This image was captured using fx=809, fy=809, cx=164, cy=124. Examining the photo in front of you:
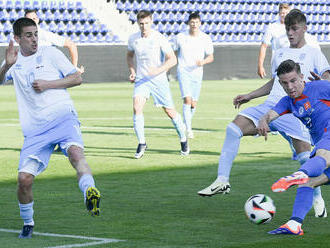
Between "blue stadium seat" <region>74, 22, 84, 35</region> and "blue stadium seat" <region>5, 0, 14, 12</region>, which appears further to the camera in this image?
"blue stadium seat" <region>74, 22, 84, 35</region>

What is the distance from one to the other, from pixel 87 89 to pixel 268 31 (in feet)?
51.1

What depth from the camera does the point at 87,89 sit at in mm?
29078

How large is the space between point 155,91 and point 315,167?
252 inches

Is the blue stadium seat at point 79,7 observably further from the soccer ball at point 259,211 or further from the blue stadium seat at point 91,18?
the soccer ball at point 259,211

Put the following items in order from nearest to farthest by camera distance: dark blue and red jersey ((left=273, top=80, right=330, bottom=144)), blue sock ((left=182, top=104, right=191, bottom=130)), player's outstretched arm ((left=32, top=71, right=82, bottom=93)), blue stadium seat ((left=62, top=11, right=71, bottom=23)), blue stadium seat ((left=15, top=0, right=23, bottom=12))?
player's outstretched arm ((left=32, top=71, right=82, bottom=93)) < dark blue and red jersey ((left=273, top=80, right=330, bottom=144)) < blue sock ((left=182, top=104, right=191, bottom=130)) < blue stadium seat ((left=15, top=0, right=23, bottom=12)) < blue stadium seat ((left=62, top=11, right=71, bottom=23))

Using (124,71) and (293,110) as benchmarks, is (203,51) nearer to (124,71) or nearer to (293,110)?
(293,110)

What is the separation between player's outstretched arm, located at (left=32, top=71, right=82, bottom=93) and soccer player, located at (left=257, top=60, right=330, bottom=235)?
1647mm

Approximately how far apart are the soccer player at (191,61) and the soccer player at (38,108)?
8089 millimetres

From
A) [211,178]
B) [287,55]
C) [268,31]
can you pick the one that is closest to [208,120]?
[268,31]

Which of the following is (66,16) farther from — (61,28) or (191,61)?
(191,61)

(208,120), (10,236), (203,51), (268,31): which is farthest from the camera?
(208,120)

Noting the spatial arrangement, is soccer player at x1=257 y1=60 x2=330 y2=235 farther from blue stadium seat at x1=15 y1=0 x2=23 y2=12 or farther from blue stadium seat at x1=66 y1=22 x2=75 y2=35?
blue stadium seat at x1=66 y1=22 x2=75 y2=35

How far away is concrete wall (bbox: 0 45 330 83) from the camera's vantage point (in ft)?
106

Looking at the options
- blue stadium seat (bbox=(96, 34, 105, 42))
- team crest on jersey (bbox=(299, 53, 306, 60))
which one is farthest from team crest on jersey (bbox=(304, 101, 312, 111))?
blue stadium seat (bbox=(96, 34, 105, 42))
